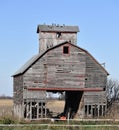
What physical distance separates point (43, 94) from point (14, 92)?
1015 cm

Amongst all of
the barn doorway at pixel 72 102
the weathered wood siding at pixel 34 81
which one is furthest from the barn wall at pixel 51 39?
the weathered wood siding at pixel 34 81

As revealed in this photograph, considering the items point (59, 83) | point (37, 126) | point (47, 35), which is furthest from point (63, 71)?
point (37, 126)

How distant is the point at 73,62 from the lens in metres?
49.2

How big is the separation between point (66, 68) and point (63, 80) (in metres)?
1.32

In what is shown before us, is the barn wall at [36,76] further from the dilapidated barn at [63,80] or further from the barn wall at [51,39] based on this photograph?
the barn wall at [51,39]

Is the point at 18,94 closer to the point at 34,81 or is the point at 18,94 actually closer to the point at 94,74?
the point at 34,81

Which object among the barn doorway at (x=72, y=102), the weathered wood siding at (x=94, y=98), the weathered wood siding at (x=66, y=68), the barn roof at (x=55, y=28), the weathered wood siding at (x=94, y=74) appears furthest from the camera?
the barn roof at (x=55, y=28)

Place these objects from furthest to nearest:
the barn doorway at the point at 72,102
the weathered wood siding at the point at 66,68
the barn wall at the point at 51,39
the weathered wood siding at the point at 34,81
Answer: the barn wall at the point at 51,39
the barn doorway at the point at 72,102
the weathered wood siding at the point at 66,68
the weathered wood siding at the point at 34,81

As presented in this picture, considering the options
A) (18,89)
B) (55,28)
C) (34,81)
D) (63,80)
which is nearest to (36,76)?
(34,81)

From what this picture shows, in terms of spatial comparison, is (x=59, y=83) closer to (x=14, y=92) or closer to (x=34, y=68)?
(x=34, y=68)

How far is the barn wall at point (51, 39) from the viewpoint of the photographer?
55.9 m

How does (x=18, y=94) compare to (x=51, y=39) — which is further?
(x=51, y=39)

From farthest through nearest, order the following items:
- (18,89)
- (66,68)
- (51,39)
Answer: (51,39)
(18,89)
(66,68)

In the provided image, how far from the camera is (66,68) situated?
48.9 metres
